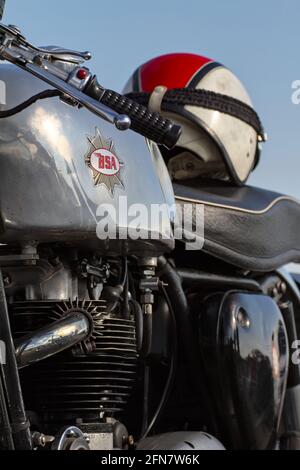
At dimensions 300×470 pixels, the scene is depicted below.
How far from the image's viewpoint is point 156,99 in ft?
9.66

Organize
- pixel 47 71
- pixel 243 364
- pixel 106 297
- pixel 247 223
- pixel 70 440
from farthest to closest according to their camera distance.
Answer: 1. pixel 247 223
2. pixel 243 364
3. pixel 106 297
4. pixel 70 440
5. pixel 47 71

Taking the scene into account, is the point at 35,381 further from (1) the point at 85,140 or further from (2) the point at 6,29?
(2) the point at 6,29

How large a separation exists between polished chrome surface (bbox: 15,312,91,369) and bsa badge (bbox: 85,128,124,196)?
27 cm

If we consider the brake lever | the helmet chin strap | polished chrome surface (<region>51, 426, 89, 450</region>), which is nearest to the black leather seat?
the helmet chin strap

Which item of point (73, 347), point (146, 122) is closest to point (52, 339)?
point (73, 347)

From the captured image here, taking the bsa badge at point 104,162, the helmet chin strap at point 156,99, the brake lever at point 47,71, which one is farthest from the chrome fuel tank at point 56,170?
the helmet chin strap at point 156,99

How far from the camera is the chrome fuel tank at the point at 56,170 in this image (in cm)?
177

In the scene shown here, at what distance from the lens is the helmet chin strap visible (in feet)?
9.65

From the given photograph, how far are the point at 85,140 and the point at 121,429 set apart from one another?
0.66 meters

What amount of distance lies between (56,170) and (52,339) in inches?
13.1

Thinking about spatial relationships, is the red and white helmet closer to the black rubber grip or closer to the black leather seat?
the black leather seat

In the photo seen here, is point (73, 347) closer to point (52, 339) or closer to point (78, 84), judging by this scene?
point (52, 339)

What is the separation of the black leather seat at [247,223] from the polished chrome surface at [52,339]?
0.77 m

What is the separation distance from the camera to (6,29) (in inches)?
64.0
